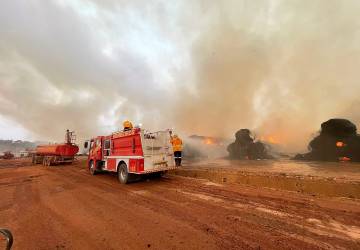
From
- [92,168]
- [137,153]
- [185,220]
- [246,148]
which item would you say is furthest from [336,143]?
[185,220]

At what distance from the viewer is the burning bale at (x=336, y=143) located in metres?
39.8

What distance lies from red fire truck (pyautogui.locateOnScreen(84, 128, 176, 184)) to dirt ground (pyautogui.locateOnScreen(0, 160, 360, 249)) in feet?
7.53

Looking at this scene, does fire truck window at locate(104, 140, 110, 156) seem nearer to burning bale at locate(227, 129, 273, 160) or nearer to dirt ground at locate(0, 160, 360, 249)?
dirt ground at locate(0, 160, 360, 249)

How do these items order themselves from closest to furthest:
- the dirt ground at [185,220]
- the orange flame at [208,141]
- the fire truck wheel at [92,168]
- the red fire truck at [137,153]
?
the dirt ground at [185,220] < the red fire truck at [137,153] < the fire truck wheel at [92,168] < the orange flame at [208,141]

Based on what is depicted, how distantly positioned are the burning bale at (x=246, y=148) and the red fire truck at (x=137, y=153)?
141 feet

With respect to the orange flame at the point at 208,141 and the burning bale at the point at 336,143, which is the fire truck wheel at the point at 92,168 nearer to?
the burning bale at the point at 336,143

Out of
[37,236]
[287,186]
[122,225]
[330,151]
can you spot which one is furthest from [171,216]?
[330,151]

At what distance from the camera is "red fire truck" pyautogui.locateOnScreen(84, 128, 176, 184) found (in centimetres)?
1127

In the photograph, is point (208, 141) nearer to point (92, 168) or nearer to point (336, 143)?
point (336, 143)

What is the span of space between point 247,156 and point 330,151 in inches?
662

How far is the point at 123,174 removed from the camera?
40.2 feet

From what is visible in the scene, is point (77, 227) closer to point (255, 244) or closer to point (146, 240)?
point (146, 240)

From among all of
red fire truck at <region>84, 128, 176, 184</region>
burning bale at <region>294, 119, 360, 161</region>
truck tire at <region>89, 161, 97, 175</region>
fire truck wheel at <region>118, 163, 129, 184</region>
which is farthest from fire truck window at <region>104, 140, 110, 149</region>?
burning bale at <region>294, 119, 360, 161</region>

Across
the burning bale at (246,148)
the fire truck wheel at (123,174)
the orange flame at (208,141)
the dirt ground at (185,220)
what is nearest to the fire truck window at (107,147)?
the fire truck wheel at (123,174)
